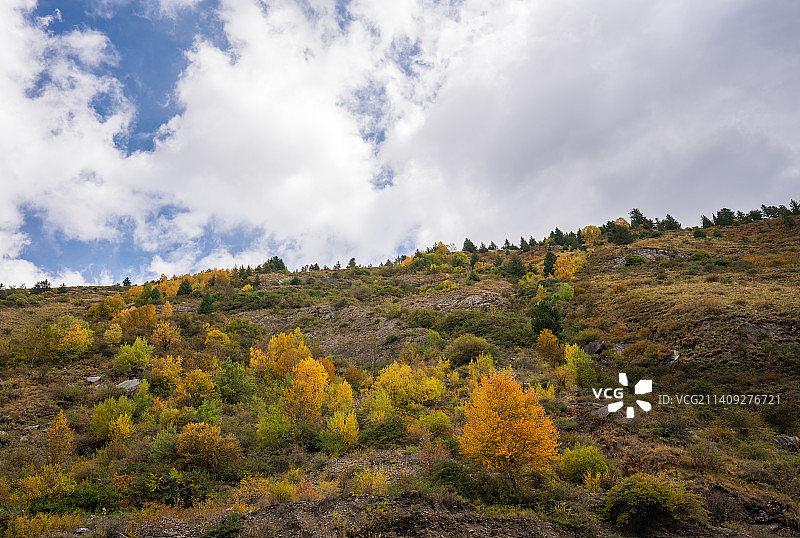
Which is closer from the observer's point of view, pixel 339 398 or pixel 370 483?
pixel 370 483

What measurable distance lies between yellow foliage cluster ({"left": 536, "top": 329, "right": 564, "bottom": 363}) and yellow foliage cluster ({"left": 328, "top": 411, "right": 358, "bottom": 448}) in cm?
1880

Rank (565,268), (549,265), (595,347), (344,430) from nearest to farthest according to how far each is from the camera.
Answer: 1. (344,430)
2. (595,347)
3. (565,268)
4. (549,265)

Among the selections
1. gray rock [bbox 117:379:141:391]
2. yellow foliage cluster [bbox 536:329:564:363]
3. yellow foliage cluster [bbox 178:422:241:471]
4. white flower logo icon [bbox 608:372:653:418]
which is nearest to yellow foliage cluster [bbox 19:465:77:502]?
yellow foliage cluster [bbox 178:422:241:471]

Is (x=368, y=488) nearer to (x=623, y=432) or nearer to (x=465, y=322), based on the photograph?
(x=623, y=432)

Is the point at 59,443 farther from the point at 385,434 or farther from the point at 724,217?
the point at 724,217

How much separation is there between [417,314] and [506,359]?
16.2 metres

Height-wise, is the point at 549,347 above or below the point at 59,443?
above

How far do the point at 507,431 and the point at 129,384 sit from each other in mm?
28614

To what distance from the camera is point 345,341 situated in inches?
1715

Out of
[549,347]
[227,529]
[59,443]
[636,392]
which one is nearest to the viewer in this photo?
[227,529]

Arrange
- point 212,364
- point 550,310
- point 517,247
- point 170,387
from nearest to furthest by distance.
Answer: point 170,387, point 212,364, point 550,310, point 517,247

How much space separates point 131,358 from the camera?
95.2ft

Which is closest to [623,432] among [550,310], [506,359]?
[506,359]

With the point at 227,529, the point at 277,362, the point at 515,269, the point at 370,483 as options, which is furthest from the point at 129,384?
the point at 515,269
